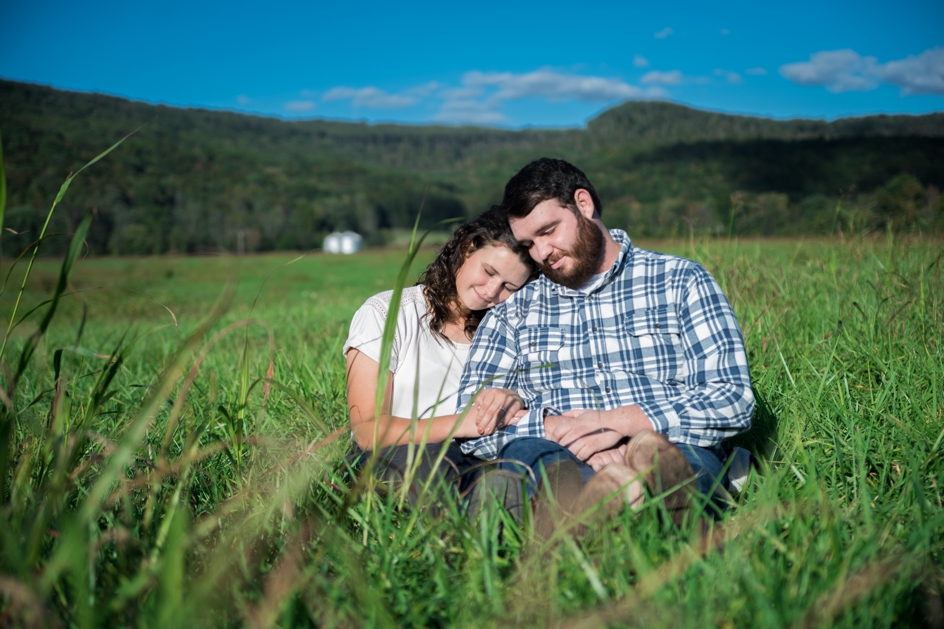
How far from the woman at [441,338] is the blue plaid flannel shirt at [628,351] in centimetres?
11

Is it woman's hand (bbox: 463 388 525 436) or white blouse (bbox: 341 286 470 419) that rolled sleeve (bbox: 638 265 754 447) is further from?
white blouse (bbox: 341 286 470 419)

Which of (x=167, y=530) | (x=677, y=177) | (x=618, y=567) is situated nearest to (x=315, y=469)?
(x=167, y=530)

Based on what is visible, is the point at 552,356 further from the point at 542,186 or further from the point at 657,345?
the point at 542,186

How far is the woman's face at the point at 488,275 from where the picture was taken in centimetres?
282

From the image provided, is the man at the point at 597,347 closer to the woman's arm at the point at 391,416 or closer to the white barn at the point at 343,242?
the woman's arm at the point at 391,416

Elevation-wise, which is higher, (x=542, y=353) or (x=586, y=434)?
(x=542, y=353)

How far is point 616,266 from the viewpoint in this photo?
271cm

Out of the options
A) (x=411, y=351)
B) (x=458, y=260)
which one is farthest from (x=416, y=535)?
(x=458, y=260)

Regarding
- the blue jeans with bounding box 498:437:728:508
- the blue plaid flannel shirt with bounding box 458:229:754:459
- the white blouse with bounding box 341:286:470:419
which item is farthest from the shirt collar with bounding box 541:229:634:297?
the blue jeans with bounding box 498:437:728:508

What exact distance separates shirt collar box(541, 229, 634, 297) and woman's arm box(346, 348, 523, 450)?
606 mm

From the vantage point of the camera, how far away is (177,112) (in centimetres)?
16438

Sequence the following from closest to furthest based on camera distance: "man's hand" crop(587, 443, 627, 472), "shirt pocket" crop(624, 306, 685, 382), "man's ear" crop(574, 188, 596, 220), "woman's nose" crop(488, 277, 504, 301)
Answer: "man's hand" crop(587, 443, 627, 472) → "shirt pocket" crop(624, 306, 685, 382) → "man's ear" crop(574, 188, 596, 220) → "woman's nose" crop(488, 277, 504, 301)

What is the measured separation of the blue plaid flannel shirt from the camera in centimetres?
223

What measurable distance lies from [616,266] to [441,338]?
0.93 meters
